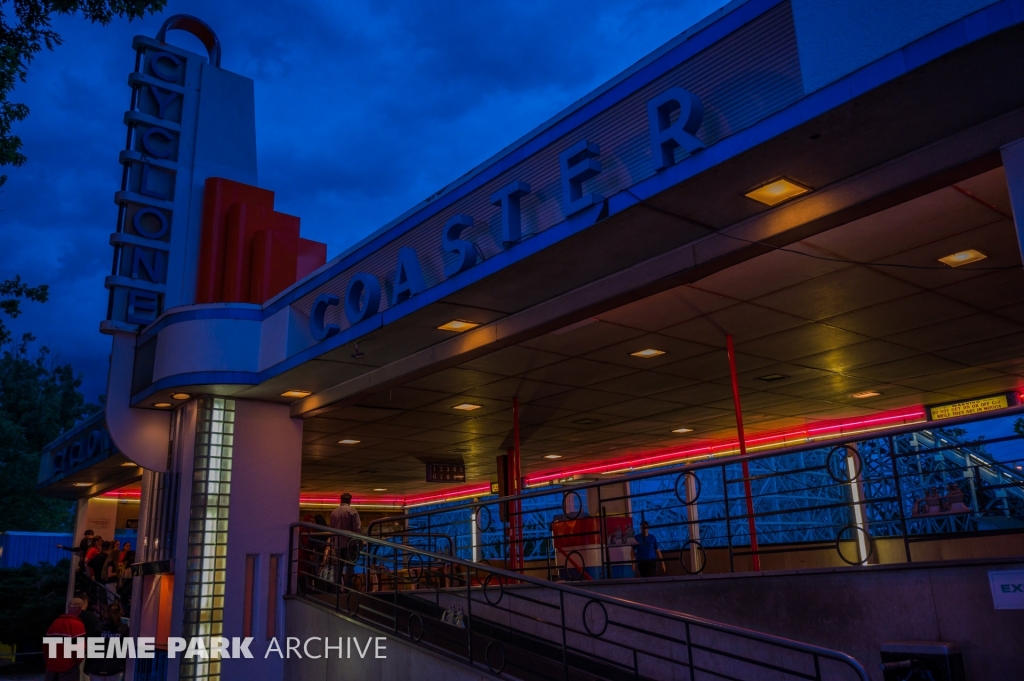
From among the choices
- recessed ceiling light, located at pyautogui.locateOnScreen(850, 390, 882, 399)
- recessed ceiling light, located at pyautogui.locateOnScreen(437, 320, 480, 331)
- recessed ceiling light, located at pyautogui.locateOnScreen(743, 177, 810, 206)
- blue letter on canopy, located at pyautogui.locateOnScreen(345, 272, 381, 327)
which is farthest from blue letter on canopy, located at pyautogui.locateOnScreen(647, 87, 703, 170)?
recessed ceiling light, located at pyautogui.locateOnScreen(850, 390, 882, 399)

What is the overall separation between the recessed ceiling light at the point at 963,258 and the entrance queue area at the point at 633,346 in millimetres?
46

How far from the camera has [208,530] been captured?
10836 millimetres

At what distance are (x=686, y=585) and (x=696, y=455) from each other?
46.2ft

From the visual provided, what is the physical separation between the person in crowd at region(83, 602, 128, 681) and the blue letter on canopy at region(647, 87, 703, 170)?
1056cm

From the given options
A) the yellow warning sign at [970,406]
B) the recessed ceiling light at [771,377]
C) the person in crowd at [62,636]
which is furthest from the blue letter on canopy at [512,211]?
the yellow warning sign at [970,406]

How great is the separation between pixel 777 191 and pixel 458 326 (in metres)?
4.16

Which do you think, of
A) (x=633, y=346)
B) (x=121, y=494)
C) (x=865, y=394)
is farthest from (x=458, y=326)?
(x=121, y=494)

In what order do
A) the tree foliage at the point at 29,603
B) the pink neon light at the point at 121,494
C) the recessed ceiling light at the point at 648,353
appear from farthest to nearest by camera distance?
1. the pink neon light at the point at 121,494
2. the tree foliage at the point at 29,603
3. the recessed ceiling light at the point at 648,353

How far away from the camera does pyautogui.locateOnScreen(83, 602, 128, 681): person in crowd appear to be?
1111 cm

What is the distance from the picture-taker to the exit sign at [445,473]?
19.7 m

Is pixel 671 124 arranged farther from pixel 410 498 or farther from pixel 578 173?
pixel 410 498

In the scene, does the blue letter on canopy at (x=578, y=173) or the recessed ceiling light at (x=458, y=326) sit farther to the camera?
the recessed ceiling light at (x=458, y=326)

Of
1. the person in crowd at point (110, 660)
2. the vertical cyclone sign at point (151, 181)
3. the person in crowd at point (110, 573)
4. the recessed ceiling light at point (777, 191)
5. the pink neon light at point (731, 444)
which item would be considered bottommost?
the person in crowd at point (110, 660)

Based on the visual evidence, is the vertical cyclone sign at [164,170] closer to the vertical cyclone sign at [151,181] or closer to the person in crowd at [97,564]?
the vertical cyclone sign at [151,181]
